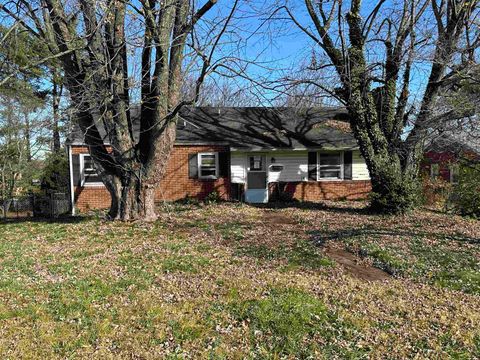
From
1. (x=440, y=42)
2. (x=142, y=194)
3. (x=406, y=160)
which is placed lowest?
(x=142, y=194)

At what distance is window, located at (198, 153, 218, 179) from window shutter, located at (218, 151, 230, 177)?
6.9 inches

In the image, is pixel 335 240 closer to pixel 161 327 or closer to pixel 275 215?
pixel 275 215

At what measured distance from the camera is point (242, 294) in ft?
16.4

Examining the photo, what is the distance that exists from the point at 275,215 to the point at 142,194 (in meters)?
4.32

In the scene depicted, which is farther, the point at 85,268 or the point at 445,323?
the point at 85,268

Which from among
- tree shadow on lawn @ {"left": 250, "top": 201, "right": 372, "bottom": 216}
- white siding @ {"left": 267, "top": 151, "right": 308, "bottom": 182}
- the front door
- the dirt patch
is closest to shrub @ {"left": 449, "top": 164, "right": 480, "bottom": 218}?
tree shadow on lawn @ {"left": 250, "top": 201, "right": 372, "bottom": 216}

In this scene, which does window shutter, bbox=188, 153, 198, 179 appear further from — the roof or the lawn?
the lawn

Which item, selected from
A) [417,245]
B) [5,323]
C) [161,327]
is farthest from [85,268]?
[417,245]

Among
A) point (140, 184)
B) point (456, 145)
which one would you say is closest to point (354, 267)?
point (140, 184)

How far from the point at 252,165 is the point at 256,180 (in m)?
0.71

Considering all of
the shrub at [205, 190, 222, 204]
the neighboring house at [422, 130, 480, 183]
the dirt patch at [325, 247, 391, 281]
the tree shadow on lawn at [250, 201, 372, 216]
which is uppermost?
the neighboring house at [422, 130, 480, 183]

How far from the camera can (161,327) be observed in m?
4.07

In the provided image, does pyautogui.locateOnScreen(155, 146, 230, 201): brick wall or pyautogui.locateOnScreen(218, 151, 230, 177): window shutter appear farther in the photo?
pyautogui.locateOnScreen(218, 151, 230, 177): window shutter

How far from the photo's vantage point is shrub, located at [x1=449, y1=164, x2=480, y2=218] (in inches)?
499
